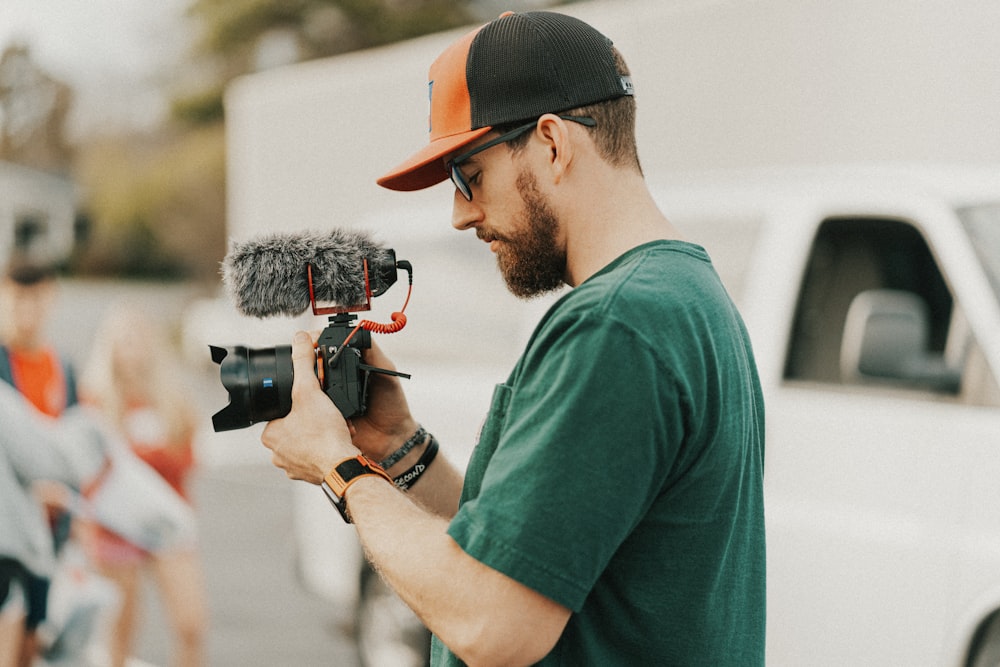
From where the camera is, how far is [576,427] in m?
1.47

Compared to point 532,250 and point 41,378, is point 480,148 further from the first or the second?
point 41,378

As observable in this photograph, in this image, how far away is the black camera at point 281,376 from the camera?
191 centimetres

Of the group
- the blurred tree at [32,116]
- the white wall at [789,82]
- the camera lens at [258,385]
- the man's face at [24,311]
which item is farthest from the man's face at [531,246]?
the blurred tree at [32,116]

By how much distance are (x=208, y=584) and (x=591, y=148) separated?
547 cm

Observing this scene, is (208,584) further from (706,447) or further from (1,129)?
(1,129)

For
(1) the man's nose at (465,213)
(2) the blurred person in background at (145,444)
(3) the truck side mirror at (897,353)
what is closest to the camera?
(1) the man's nose at (465,213)

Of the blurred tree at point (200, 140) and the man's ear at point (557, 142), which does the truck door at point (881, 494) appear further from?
the blurred tree at point (200, 140)

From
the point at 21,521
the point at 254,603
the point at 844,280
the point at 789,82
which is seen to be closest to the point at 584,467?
the point at 844,280

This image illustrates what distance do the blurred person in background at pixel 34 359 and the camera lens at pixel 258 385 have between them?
8.19 feet

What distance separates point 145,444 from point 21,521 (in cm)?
95

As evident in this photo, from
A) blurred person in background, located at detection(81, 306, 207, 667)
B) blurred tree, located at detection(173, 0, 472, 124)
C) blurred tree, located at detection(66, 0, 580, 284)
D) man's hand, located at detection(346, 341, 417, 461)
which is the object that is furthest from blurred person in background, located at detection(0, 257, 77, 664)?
blurred tree, located at detection(173, 0, 472, 124)

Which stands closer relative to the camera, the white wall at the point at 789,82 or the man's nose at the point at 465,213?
the man's nose at the point at 465,213

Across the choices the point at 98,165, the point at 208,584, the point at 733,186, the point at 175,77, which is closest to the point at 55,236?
the point at 98,165

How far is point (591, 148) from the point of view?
172 centimetres
